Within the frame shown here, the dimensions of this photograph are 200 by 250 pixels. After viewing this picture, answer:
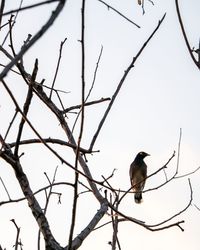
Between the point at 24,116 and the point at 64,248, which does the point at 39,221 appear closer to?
the point at 64,248

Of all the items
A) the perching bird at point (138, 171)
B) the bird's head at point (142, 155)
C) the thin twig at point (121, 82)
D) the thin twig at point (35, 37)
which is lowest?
the thin twig at point (35, 37)

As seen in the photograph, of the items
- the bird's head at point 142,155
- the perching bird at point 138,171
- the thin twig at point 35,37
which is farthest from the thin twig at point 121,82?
the bird's head at point 142,155

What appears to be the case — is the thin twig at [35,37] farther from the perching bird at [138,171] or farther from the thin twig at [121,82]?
the perching bird at [138,171]

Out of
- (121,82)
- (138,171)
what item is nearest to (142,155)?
(138,171)

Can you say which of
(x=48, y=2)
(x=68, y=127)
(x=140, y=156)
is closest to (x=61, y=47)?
(x=68, y=127)

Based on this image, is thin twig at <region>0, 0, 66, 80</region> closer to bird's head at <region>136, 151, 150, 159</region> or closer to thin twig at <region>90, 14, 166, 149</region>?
thin twig at <region>90, 14, 166, 149</region>

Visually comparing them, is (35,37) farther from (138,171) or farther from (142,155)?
(142,155)

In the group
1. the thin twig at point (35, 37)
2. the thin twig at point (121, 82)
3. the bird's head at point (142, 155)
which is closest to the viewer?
the thin twig at point (35, 37)

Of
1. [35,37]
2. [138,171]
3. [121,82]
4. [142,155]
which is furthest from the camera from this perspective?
[142,155]

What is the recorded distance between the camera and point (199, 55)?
5.20 feet

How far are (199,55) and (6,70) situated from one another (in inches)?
36.1

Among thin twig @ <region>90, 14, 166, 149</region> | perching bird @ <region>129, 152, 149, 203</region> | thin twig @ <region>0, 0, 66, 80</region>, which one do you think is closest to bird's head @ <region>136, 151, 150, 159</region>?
perching bird @ <region>129, 152, 149, 203</region>

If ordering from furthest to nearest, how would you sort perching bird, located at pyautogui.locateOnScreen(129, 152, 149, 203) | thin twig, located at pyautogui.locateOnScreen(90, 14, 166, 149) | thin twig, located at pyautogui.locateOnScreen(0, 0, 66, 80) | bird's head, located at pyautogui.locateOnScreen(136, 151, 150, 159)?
bird's head, located at pyautogui.locateOnScreen(136, 151, 150, 159), perching bird, located at pyautogui.locateOnScreen(129, 152, 149, 203), thin twig, located at pyautogui.locateOnScreen(90, 14, 166, 149), thin twig, located at pyautogui.locateOnScreen(0, 0, 66, 80)

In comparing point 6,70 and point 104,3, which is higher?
point 104,3
